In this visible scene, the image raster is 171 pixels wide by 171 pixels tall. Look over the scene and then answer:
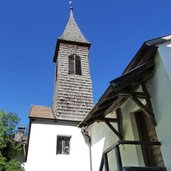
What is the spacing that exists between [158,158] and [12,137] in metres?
13.9

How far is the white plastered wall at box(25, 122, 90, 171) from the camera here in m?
9.74

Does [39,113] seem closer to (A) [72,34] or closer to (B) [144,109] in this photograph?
(B) [144,109]

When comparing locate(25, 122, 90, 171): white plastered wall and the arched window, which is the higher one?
the arched window

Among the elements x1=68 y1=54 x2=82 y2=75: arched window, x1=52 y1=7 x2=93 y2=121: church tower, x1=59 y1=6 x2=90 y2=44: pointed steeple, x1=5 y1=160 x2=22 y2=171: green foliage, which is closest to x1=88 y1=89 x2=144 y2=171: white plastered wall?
x1=52 y1=7 x2=93 y2=121: church tower

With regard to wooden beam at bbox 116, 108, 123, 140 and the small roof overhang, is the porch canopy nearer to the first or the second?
the small roof overhang

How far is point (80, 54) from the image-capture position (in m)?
14.9

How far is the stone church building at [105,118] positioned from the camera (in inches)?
208

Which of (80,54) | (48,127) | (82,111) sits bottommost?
(48,127)

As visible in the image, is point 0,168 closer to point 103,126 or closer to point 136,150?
point 103,126

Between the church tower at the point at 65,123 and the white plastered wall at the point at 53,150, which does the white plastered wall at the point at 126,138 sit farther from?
the church tower at the point at 65,123

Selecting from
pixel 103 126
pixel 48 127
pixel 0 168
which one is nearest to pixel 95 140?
pixel 103 126

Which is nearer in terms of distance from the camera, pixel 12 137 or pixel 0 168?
pixel 0 168

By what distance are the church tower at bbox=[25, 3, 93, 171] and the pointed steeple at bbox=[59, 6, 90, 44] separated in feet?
2.18

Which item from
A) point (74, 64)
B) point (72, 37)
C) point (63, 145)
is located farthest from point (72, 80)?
point (63, 145)
